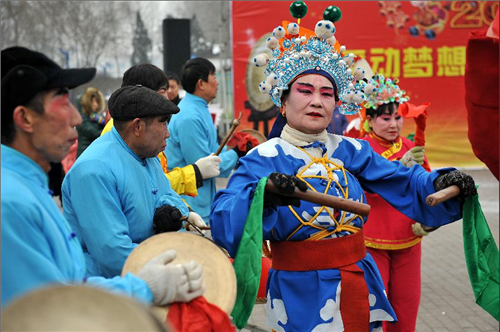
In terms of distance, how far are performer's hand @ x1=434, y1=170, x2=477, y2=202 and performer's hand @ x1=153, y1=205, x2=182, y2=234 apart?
4.26 ft

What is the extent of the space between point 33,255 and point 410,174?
7.00 ft

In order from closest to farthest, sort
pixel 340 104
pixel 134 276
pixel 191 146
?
pixel 134 276 → pixel 340 104 → pixel 191 146

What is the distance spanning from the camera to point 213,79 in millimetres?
6023

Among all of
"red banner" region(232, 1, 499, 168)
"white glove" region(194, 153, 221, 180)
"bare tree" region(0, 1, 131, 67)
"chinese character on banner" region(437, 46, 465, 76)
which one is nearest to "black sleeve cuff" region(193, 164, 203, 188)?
"white glove" region(194, 153, 221, 180)

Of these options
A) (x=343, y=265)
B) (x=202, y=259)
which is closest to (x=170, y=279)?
(x=202, y=259)

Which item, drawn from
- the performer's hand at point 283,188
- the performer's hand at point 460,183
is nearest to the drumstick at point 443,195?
the performer's hand at point 460,183

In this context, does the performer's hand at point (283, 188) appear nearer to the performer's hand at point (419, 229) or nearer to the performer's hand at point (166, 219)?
the performer's hand at point (166, 219)

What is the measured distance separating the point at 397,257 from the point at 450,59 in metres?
8.18

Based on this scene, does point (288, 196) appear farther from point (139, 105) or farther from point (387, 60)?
point (387, 60)

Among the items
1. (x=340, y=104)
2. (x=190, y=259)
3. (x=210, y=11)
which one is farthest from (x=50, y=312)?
(x=210, y=11)

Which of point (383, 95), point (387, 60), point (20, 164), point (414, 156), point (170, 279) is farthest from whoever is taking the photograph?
point (387, 60)

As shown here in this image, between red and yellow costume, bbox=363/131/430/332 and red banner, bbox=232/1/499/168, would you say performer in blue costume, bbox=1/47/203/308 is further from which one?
red banner, bbox=232/1/499/168

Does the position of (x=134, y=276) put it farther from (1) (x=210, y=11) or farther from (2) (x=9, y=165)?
(1) (x=210, y=11)

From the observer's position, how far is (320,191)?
3.25m
